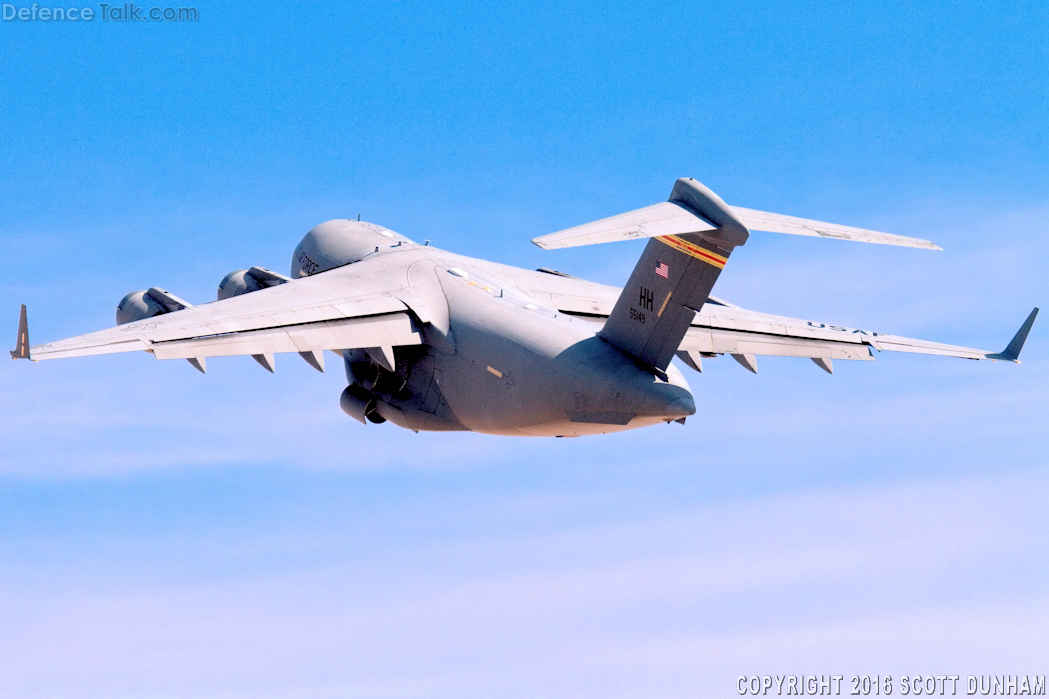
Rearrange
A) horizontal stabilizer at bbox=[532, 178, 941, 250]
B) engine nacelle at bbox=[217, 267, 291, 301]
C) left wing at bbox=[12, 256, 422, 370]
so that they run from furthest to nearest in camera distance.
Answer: engine nacelle at bbox=[217, 267, 291, 301] < left wing at bbox=[12, 256, 422, 370] < horizontal stabilizer at bbox=[532, 178, 941, 250]

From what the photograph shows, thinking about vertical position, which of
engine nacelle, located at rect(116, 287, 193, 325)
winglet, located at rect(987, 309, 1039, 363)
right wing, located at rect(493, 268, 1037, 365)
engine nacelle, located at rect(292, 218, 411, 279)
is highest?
engine nacelle, located at rect(292, 218, 411, 279)

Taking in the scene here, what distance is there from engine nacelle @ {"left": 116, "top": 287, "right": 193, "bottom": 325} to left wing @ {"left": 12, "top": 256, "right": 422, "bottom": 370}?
4.80 ft

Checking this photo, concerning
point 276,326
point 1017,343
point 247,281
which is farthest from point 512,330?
point 1017,343

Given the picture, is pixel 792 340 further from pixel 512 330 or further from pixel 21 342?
pixel 21 342

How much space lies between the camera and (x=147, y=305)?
2186 centimetres

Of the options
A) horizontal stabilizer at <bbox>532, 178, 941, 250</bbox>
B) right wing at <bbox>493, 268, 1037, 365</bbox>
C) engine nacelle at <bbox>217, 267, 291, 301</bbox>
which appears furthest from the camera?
engine nacelle at <bbox>217, 267, 291, 301</bbox>

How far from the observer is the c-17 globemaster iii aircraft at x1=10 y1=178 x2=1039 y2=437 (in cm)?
1652

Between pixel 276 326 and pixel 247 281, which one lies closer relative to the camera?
pixel 276 326

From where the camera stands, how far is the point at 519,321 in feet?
62.1

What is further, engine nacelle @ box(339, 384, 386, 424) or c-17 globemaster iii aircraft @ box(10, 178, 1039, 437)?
engine nacelle @ box(339, 384, 386, 424)

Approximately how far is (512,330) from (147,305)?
6834 mm

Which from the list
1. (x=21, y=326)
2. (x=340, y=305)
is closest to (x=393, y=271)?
(x=340, y=305)

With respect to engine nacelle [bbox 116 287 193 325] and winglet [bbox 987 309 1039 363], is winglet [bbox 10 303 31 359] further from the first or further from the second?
winglet [bbox 987 309 1039 363]

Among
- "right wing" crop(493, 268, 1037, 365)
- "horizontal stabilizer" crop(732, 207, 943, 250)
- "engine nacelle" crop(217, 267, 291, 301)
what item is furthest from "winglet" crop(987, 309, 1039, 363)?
"engine nacelle" crop(217, 267, 291, 301)
